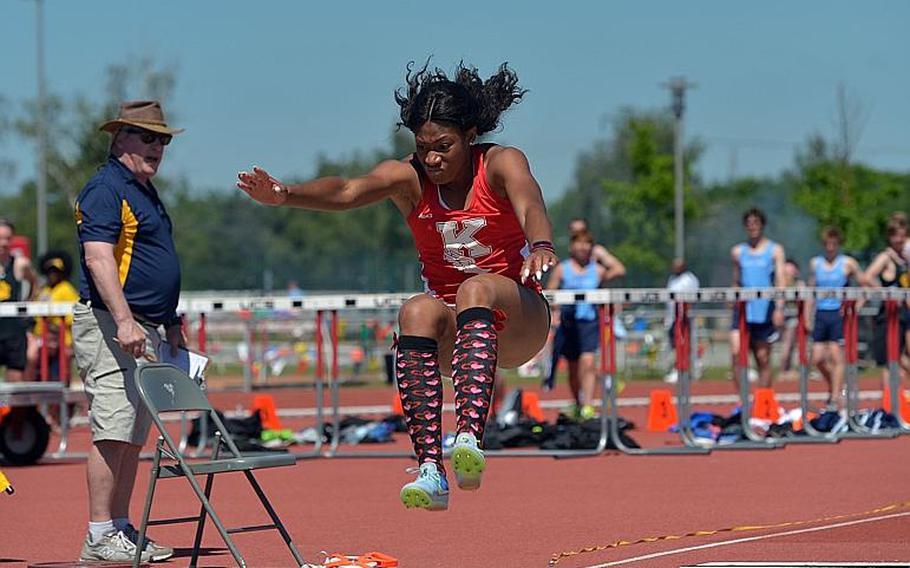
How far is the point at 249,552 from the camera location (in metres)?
8.02

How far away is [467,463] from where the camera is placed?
632cm

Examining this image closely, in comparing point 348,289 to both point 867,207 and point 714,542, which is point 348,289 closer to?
point 867,207

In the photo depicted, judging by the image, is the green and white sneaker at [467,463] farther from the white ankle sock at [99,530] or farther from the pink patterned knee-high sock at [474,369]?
the white ankle sock at [99,530]

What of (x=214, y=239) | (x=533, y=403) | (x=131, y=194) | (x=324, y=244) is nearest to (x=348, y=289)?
(x=533, y=403)

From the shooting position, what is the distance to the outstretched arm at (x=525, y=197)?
20.6 ft

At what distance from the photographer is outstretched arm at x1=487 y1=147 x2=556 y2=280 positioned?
6270 millimetres

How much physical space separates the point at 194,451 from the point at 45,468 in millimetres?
1441

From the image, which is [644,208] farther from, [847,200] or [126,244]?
[126,244]

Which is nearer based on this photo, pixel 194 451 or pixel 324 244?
pixel 194 451

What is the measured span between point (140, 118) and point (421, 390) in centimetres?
251

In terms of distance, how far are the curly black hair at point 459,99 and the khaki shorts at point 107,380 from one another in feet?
6.49

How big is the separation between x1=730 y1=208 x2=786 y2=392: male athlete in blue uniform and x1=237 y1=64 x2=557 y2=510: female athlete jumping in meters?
9.18

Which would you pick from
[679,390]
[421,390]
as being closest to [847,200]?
[679,390]

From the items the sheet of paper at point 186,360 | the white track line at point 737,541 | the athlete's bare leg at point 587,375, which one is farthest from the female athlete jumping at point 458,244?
the athlete's bare leg at point 587,375
